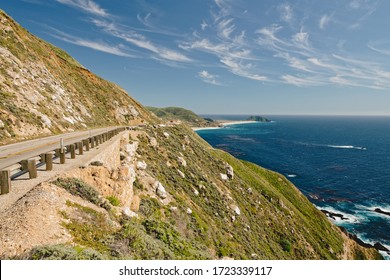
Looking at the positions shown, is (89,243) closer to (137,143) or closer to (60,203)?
(60,203)

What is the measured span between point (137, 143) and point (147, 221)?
14.3m

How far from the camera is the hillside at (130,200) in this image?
8266 millimetres

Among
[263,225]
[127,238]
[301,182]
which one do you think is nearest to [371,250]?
[263,225]

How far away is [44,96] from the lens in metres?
37.1

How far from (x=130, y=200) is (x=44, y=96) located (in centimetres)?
3173

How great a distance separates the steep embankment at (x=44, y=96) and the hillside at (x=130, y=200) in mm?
197

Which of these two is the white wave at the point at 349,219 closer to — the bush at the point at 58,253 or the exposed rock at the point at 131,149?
the exposed rock at the point at 131,149

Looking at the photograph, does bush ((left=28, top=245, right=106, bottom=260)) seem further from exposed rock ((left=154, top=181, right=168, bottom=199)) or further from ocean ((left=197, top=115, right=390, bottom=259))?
ocean ((left=197, top=115, right=390, bottom=259))

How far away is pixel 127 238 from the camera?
9.46 metres

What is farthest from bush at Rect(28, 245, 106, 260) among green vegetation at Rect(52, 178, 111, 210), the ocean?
the ocean

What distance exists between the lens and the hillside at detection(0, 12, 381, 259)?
827cm

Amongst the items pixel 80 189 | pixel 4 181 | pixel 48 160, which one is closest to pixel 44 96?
pixel 48 160

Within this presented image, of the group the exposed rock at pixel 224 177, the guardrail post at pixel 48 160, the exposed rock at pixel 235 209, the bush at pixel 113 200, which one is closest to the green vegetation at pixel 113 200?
the bush at pixel 113 200

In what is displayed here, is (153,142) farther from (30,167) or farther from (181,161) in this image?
(30,167)
